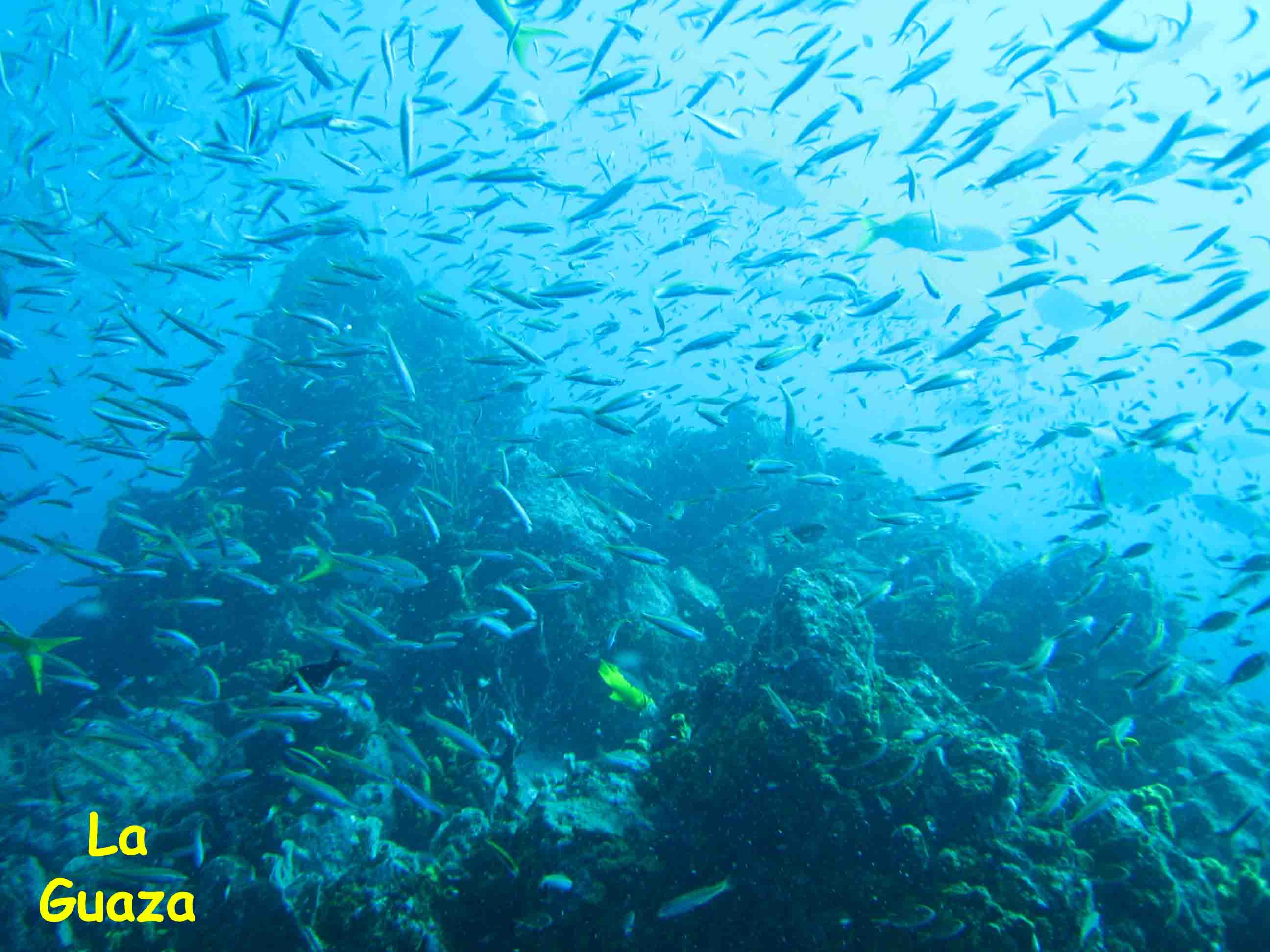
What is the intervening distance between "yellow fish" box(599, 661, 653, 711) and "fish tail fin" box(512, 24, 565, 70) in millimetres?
6525

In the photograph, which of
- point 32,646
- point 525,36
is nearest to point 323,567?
point 32,646

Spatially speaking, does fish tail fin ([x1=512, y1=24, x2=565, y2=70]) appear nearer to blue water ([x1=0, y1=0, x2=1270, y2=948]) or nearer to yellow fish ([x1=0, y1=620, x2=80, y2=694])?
blue water ([x1=0, y1=0, x2=1270, y2=948])

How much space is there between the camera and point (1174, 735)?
7.83 m

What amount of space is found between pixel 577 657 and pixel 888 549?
8.33m

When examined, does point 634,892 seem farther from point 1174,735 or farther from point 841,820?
point 1174,735

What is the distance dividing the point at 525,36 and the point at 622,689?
7.16 meters

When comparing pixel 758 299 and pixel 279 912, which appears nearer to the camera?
pixel 279 912

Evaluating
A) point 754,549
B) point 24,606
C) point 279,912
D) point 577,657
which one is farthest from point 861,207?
point 24,606

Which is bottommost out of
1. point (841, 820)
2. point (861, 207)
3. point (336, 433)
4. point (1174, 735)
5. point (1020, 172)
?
point (1174, 735)

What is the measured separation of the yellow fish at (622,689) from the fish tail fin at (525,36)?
6525 millimetres

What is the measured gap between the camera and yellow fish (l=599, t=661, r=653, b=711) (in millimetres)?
5805

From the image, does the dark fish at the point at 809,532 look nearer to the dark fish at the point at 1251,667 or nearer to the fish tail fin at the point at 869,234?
the dark fish at the point at 1251,667

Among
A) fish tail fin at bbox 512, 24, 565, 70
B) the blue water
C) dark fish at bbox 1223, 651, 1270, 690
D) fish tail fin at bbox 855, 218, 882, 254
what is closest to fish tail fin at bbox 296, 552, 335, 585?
the blue water

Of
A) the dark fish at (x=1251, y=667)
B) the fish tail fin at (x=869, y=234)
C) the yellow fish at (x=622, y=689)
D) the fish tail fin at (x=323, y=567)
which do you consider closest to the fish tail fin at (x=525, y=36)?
the fish tail fin at (x=869, y=234)
